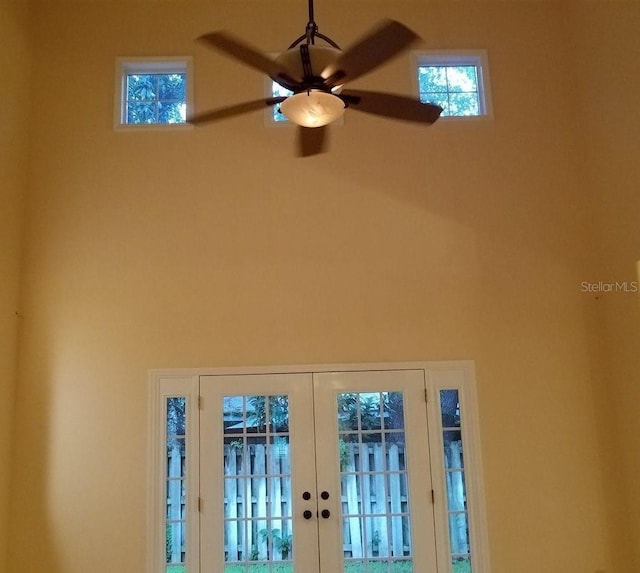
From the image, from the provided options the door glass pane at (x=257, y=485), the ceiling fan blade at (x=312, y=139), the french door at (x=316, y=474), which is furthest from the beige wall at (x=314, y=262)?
the ceiling fan blade at (x=312, y=139)

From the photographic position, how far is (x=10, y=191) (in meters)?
4.54

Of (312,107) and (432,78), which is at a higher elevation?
(432,78)

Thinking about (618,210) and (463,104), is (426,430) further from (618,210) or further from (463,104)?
(463,104)

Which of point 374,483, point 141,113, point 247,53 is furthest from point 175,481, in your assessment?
point 247,53

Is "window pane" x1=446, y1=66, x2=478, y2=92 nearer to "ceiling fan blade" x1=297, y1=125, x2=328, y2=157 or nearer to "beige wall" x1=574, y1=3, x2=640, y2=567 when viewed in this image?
"beige wall" x1=574, y1=3, x2=640, y2=567

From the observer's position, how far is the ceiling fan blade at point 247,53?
97.2 inches

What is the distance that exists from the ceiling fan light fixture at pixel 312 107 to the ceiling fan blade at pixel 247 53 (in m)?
0.08

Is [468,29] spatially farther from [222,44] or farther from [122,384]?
[122,384]

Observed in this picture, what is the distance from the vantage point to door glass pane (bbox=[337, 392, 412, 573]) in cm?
435

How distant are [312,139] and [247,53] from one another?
0.67 m

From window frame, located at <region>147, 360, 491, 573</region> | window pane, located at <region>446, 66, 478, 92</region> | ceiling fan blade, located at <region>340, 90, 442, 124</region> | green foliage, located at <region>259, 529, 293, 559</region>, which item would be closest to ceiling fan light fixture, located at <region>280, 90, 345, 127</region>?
ceiling fan blade, located at <region>340, 90, 442, 124</region>

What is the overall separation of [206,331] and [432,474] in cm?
199

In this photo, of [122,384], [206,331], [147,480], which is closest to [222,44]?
[206,331]

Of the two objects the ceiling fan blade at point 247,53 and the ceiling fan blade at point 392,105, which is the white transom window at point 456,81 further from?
the ceiling fan blade at point 247,53
